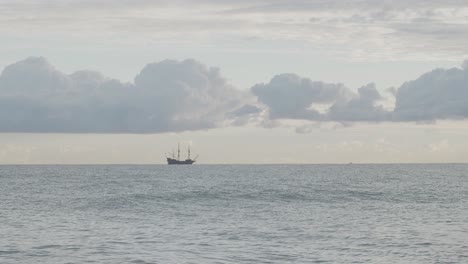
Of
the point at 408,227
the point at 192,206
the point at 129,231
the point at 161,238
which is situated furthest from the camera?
the point at 192,206

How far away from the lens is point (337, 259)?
45.6m

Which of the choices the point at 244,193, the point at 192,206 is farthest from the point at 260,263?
the point at 244,193

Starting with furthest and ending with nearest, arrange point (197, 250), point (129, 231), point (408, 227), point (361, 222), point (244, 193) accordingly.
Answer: point (244, 193) < point (361, 222) < point (408, 227) < point (129, 231) < point (197, 250)

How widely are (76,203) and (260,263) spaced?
171 feet

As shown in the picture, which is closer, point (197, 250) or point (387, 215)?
point (197, 250)

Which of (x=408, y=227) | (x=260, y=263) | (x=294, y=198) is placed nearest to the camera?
(x=260, y=263)

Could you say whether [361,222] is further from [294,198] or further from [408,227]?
[294,198]

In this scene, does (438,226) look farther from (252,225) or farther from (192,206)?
(192,206)

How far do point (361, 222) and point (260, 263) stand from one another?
2818 cm

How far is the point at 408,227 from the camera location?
64.5 m

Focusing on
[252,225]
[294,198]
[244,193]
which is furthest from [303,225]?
[244,193]

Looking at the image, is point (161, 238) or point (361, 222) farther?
point (361, 222)

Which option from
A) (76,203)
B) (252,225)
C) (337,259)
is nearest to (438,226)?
(252,225)

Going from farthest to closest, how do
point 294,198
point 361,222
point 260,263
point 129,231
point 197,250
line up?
1. point 294,198
2. point 361,222
3. point 129,231
4. point 197,250
5. point 260,263
